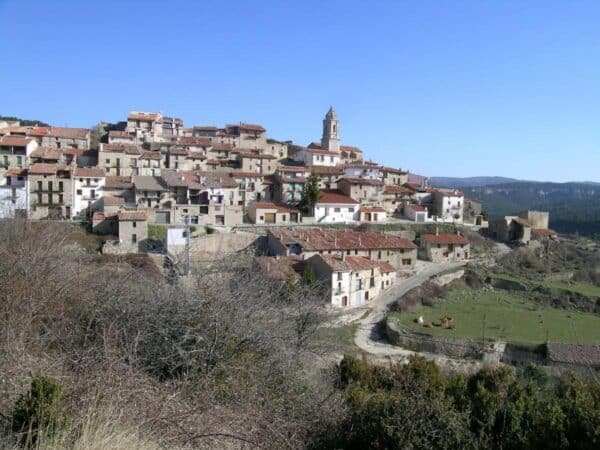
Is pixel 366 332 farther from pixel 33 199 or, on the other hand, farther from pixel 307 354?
pixel 33 199

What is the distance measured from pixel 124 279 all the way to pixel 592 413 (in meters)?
7.28

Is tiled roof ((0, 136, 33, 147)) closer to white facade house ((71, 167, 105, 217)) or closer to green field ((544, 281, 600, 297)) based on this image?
white facade house ((71, 167, 105, 217))

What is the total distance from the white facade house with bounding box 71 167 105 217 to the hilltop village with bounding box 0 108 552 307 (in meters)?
0.08

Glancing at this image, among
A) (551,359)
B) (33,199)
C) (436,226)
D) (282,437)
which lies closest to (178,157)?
(33,199)

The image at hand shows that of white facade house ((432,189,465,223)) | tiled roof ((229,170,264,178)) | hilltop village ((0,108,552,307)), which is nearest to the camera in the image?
hilltop village ((0,108,552,307))

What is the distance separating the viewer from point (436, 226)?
4503 centimetres

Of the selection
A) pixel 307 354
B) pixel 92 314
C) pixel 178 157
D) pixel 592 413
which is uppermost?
pixel 178 157

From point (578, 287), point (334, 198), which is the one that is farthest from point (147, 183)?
point (578, 287)

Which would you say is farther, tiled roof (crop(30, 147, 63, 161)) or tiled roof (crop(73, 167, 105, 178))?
tiled roof (crop(30, 147, 63, 161))

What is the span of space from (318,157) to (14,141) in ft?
94.5

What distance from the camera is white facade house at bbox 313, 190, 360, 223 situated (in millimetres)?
41844

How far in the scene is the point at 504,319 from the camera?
94.3 ft

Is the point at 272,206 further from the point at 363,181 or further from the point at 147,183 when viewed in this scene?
the point at 363,181

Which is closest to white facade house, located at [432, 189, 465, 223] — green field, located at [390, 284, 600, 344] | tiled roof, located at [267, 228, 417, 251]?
tiled roof, located at [267, 228, 417, 251]
